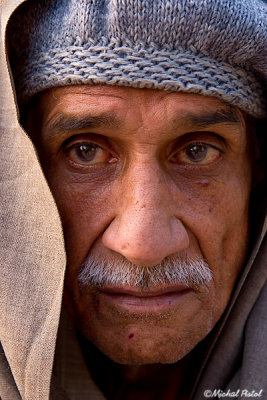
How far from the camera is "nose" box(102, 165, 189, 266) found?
5.92 feet

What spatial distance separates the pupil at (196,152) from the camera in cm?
205

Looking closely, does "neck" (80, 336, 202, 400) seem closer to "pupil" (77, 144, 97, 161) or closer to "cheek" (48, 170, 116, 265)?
"cheek" (48, 170, 116, 265)

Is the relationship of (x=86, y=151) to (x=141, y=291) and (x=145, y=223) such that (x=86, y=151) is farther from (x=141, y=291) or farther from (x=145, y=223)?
(x=141, y=291)

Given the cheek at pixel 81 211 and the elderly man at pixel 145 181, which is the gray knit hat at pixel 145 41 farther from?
the cheek at pixel 81 211

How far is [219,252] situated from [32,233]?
67cm

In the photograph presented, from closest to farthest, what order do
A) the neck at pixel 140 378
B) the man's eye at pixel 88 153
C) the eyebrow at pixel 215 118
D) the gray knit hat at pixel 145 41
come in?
1. the gray knit hat at pixel 145 41
2. the eyebrow at pixel 215 118
3. the man's eye at pixel 88 153
4. the neck at pixel 140 378

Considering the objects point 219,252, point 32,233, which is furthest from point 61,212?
point 219,252

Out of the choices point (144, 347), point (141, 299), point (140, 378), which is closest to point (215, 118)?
point (141, 299)

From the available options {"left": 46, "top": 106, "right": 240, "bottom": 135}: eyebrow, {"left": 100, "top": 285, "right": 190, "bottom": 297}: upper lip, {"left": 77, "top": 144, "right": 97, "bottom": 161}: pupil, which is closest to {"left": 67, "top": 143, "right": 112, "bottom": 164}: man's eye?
{"left": 77, "top": 144, "right": 97, "bottom": 161}: pupil

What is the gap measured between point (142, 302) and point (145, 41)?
84cm

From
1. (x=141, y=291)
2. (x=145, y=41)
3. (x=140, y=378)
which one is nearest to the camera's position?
(x=145, y=41)

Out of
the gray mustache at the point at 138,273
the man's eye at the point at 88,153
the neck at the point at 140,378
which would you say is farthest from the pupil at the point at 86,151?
the neck at the point at 140,378

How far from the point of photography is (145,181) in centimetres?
186

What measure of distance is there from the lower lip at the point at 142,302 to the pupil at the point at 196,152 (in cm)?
48
